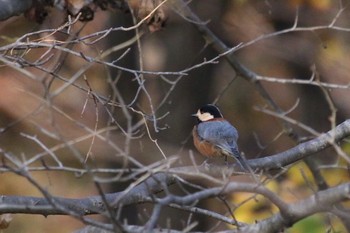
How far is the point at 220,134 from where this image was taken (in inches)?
265

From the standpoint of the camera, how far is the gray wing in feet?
21.5

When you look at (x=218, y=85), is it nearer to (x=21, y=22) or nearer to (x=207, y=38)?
(x=21, y=22)

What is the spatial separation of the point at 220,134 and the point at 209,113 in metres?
0.47

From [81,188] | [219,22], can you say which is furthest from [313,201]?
[81,188]

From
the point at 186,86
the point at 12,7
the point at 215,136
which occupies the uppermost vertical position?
the point at 12,7

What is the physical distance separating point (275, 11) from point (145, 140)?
214 cm

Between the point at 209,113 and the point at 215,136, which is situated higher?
the point at 209,113

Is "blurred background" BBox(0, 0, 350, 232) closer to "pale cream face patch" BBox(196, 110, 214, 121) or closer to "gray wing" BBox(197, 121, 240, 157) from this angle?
"pale cream face patch" BBox(196, 110, 214, 121)

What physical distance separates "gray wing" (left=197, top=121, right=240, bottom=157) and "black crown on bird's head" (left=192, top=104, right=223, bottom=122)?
0.15 m

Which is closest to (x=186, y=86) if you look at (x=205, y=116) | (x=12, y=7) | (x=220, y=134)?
(x=205, y=116)

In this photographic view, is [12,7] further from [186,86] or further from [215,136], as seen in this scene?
[186,86]

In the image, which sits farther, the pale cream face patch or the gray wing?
the pale cream face patch

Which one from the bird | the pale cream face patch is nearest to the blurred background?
the pale cream face patch

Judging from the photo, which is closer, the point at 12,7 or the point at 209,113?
the point at 12,7
